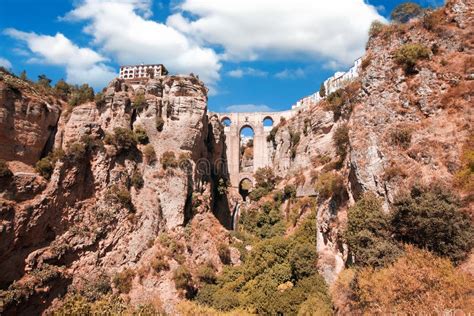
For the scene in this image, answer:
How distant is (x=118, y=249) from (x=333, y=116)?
3215cm

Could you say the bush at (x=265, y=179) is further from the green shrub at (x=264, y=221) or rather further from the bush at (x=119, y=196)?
the bush at (x=119, y=196)

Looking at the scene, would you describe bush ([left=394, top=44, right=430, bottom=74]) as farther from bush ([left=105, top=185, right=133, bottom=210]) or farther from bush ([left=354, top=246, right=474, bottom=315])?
bush ([left=105, top=185, right=133, bottom=210])

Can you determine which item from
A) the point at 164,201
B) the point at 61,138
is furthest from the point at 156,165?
the point at 61,138

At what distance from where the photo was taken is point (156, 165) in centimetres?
3850

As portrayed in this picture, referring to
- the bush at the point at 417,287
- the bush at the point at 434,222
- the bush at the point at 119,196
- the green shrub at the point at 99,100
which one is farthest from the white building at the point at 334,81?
the bush at the point at 417,287

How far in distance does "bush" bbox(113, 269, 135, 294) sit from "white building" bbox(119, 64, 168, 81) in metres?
33.3

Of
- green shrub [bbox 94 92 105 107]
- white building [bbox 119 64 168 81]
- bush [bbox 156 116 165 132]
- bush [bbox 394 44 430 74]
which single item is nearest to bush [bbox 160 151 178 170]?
bush [bbox 156 116 165 132]

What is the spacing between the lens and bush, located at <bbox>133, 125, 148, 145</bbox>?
128ft

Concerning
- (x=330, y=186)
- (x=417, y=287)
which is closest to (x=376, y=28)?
(x=330, y=186)

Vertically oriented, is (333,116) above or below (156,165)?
above

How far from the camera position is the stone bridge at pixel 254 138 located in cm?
5984

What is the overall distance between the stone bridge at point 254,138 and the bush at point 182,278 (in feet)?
87.7

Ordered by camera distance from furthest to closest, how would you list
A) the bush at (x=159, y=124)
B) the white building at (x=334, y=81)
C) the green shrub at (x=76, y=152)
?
the white building at (x=334, y=81)
the bush at (x=159, y=124)
the green shrub at (x=76, y=152)

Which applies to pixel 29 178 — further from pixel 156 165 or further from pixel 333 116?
pixel 333 116
